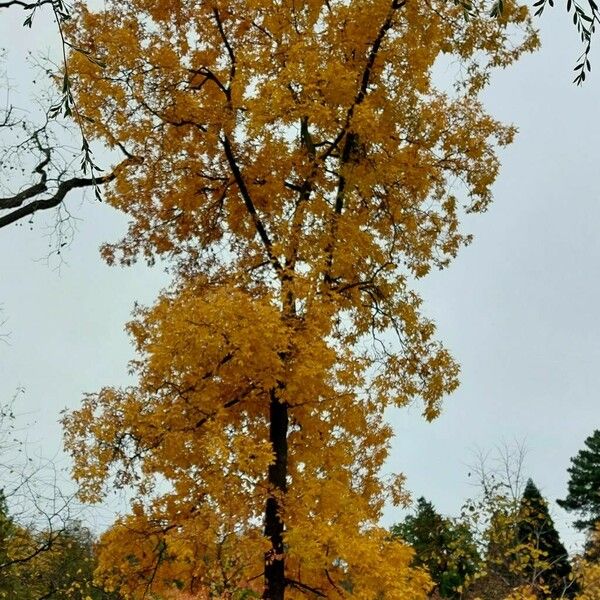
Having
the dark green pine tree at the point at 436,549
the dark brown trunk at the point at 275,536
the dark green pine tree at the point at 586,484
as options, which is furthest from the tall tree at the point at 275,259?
the dark green pine tree at the point at 586,484

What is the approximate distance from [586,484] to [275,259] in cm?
4018

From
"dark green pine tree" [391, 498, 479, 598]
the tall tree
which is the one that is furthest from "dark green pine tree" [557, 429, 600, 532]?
the tall tree

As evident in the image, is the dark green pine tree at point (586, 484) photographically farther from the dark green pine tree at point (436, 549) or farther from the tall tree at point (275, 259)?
the tall tree at point (275, 259)

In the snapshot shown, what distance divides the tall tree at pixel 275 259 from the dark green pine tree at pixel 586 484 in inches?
1455

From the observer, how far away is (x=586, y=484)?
4297 centimetres

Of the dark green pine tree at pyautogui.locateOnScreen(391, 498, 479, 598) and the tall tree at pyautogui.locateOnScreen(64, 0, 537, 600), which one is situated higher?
the dark green pine tree at pyautogui.locateOnScreen(391, 498, 479, 598)

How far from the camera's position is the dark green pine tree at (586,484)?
42.5 m

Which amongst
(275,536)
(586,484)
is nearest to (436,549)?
(586,484)

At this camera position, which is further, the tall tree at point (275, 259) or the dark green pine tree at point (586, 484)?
the dark green pine tree at point (586, 484)

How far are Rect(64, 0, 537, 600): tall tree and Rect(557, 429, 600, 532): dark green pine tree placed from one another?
37.0 metres

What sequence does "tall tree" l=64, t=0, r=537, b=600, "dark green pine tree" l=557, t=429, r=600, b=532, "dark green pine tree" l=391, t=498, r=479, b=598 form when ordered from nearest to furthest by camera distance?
"tall tree" l=64, t=0, r=537, b=600 < "dark green pine tree" l=391, t=498, r=479, b=598 < "dark green pine tree" l=557, t=429, r=600, b=532

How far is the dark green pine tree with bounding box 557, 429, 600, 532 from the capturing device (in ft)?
139

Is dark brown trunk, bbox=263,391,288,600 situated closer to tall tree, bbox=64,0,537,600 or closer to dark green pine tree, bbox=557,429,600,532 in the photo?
tall tree, bbox=64,0,537,600

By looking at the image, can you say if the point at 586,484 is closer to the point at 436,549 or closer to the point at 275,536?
the point at 436,549
